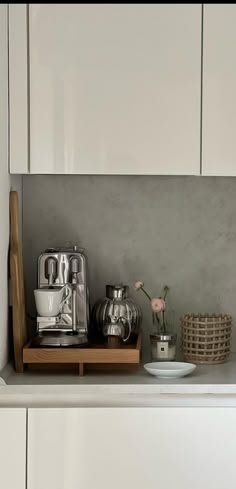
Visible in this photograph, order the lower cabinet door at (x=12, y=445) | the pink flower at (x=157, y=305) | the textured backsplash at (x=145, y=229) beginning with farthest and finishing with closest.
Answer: the textured backsplash at (x=145, y=229)
the pink flower at (x=157, y=305)
the lower cabinet door at (x=12, y=445)

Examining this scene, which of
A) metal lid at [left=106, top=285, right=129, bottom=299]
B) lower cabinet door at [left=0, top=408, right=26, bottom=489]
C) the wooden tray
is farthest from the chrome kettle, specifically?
lower cabinet door at [left=0, top=408, right=26, bottom=489]

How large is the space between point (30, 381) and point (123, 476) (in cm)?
38

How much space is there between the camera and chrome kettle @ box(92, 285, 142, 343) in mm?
2030

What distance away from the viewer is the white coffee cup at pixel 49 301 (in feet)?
6.37

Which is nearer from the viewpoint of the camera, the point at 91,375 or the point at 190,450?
the point at 190,450

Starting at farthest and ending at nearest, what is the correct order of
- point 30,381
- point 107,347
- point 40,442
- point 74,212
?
point 74,212 → point 107,347 → point 30,381 → point 40,442

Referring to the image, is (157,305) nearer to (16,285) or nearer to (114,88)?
(16,285)

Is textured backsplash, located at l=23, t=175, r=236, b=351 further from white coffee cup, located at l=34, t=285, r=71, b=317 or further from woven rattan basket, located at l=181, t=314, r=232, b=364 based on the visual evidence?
white coffee cup, located at l=34, t=285, r=71, b=317

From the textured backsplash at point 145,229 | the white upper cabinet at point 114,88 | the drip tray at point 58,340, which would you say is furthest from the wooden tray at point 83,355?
the white upper cabinet at point 114,88

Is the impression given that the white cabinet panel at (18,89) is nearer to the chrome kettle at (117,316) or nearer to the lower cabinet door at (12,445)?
the chrome kettle at (117,316)

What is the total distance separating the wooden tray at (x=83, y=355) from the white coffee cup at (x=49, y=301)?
123 mm

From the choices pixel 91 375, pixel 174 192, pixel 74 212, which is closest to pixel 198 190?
pixel 174 192

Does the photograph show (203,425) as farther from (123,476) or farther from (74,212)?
(74,212)

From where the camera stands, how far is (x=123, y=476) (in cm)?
173
